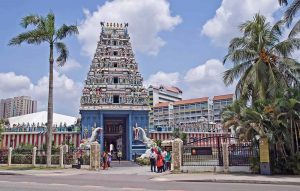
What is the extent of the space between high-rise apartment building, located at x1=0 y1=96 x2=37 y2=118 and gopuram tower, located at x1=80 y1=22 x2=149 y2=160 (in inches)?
3884

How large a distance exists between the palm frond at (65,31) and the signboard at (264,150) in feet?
61.9

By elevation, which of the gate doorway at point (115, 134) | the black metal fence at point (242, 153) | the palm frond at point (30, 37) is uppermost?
the palm frond at point (30, 37)

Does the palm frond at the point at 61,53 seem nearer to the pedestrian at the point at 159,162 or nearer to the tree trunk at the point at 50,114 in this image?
the tree trunk at the point at 50,114

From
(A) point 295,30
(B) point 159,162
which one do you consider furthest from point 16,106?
(A) point 295,30

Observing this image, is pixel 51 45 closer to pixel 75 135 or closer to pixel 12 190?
pixel 12 190

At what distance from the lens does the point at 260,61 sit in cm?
2506

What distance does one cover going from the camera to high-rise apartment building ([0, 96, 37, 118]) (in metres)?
143

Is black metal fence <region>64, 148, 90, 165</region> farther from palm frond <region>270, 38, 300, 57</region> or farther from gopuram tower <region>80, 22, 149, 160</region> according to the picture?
palm frond <region>270, 38, 300, 57</region>

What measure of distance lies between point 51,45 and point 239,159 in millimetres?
18394

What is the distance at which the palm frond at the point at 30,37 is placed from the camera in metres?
30.1

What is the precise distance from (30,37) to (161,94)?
127199 millimetres

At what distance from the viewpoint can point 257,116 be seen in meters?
20.5

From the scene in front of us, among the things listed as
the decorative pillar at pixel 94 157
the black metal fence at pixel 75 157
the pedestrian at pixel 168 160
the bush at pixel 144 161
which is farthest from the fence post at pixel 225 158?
the bush at pixel 144 161

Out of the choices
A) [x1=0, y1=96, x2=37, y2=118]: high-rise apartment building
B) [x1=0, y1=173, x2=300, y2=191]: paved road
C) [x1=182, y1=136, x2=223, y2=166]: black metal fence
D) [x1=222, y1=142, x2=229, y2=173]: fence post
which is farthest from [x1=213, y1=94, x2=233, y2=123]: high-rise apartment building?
[x1=0, y1=173, x2=300, y2=191]: paved road
